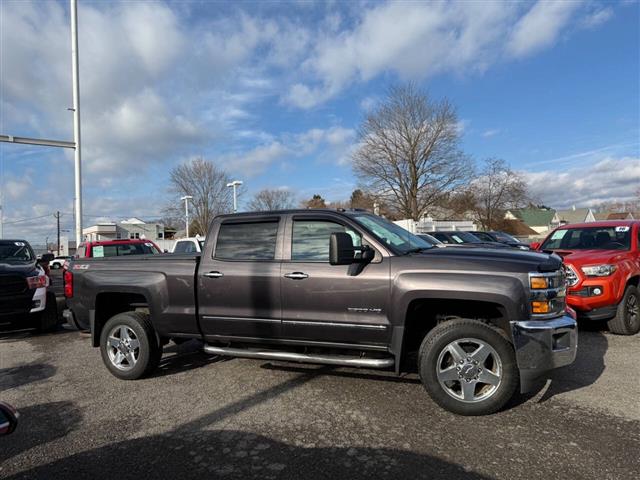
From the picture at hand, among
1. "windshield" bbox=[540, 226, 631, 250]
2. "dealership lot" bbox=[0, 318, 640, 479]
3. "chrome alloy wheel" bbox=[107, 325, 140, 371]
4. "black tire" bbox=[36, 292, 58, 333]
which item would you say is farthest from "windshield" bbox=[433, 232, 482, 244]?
"chrome alloy wheel" bbox=[107, 325, 140, 371]

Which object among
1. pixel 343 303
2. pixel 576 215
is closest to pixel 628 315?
pixel 343 303

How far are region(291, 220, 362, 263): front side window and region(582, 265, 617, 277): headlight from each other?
13.5 ft

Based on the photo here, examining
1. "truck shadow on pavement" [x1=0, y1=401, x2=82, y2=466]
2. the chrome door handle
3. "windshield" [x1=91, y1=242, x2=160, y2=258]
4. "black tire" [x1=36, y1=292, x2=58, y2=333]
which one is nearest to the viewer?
"truck shadow on pavement" [x1=0, y1=401, x2=82, y2=466]

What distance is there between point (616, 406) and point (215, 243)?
4.33 metres

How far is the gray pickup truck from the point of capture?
3.89m

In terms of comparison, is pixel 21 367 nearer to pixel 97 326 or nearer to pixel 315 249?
pixel 97 326

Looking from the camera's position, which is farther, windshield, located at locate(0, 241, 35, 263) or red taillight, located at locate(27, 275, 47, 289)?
windshield, located at locate(0, 241, 35, 263)

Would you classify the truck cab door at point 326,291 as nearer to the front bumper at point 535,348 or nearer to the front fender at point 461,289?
the front fender at point 461,289

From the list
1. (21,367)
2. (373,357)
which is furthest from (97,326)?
(373,357)

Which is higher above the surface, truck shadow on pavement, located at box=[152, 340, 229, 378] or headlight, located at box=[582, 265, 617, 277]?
Result: headlight, located at box=[582, 265, 617, 277]

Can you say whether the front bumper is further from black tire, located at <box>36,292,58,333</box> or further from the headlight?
black tire, located at <box>36,292,58,333</box>

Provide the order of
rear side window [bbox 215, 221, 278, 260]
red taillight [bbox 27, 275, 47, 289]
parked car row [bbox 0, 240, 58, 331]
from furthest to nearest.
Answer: red taillight [bbox 27, 275, 47, 289] < parked car row [bbox 0, 240, 58, 331] < rear side window [bbox 215, 221, 278, 260]

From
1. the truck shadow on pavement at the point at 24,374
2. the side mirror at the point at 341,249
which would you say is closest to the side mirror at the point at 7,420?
the side mirror at the point at 341,249

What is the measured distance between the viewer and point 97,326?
5562 mm
